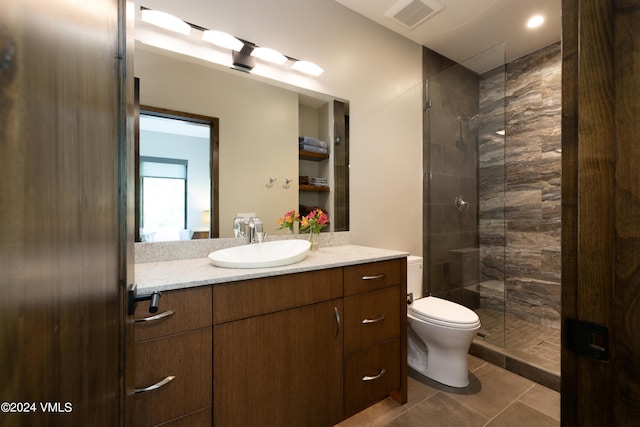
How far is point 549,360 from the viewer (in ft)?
6.33

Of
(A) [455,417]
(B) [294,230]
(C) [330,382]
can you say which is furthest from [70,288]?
(A) [455,417]

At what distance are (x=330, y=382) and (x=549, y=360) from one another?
5.82 ft

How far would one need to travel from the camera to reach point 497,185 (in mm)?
2816

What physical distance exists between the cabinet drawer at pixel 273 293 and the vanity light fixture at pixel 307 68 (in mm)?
1404

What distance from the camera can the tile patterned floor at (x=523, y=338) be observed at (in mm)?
1958

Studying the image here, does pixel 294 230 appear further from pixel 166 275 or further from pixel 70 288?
pixel 70 288

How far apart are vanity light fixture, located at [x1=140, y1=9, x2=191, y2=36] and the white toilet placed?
2107 mm

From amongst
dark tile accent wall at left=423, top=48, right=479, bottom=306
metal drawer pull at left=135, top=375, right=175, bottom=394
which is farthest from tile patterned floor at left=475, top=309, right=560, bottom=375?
metal drawer pull at left=135, top=375, right=175, bottom=394

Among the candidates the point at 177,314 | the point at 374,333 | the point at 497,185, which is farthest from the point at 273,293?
the point at 497,185

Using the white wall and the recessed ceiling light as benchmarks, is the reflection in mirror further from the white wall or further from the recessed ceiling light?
the recessed ceiling light

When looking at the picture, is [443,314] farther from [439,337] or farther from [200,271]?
[200,271]

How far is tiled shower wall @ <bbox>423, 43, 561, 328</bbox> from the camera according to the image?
8.19ft

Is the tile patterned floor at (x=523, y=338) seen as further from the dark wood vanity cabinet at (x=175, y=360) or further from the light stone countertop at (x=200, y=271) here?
the dark wood vanity cabinet at (x=175, y=360)

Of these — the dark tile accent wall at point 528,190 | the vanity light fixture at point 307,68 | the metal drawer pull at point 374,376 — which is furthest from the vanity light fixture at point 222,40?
the dark tile accent wall at point 528,190
